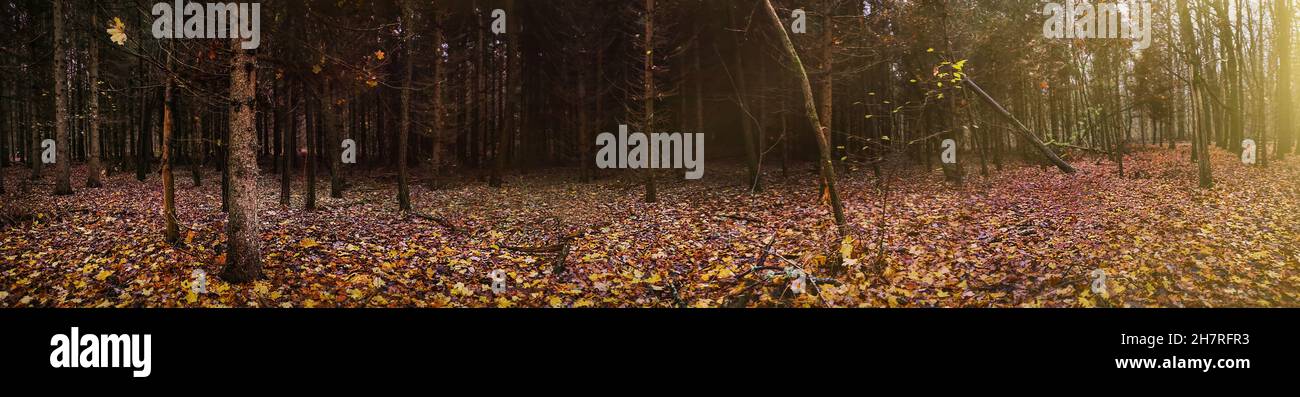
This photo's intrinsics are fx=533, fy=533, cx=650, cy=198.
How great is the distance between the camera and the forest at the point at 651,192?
303 inches

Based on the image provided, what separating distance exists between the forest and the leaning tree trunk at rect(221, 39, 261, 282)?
3 cm

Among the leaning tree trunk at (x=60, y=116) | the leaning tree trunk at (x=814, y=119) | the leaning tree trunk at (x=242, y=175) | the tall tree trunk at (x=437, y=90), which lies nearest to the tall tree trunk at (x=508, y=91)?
the tall tree trunk at (x=437, y=90)

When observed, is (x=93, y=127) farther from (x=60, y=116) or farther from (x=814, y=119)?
(x=814, y=119)

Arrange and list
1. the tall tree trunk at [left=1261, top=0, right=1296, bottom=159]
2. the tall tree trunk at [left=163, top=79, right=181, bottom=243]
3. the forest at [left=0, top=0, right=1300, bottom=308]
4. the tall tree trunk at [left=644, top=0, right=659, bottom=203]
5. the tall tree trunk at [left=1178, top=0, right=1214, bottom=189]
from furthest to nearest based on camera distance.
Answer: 1. the tall tree trunk at [left=1261, top=0, right=1296, bottom=159]
2. the tall tree trunk at [left=644, top=0, right=659, bottom=203]
3. the tall tree trunk at [left=1178, top=0, right=1214, bottom=189]
4. the tall tree trunk at [left=163, top=79, right=181, bottom=243]
5. the forest at [left=0, top=0, right=1300, bottom=308]

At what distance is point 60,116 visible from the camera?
15.9 metres

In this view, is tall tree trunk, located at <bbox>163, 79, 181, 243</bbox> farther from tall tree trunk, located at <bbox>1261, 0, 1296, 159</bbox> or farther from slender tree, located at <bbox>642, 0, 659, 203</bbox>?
tall tree trunk, located at <bbox>1261, 0, 1296, 159</bbox>

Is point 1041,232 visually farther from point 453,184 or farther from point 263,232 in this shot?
point 453,184

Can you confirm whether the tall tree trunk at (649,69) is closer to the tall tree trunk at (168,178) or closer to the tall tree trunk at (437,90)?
the tall tree trunk at (437,90)

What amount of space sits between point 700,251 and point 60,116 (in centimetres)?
1955

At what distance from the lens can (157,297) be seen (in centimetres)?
702

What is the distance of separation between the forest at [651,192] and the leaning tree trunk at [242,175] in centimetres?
3

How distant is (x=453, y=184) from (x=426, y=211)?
7.92 meters

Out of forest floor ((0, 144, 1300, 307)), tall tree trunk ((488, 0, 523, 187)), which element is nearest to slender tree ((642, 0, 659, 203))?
forest floor ((0, 144, 1300, 307))

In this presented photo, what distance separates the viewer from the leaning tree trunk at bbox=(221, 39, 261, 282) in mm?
7551
